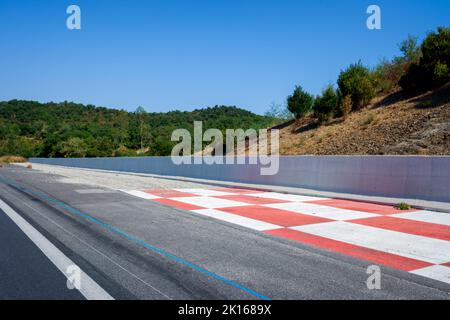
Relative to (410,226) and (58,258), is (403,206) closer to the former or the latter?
(410,226)

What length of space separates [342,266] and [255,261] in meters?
1.34

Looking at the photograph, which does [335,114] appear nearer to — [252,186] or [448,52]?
[448,52]

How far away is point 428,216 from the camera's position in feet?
34.7

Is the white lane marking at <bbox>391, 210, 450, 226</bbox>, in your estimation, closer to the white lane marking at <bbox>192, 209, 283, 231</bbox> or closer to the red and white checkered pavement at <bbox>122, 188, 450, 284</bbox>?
the red and white checkered pavement at <bbox>122, 188, 450, 284</bbox>

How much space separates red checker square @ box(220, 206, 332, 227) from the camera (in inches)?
369

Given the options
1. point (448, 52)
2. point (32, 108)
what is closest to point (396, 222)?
point (448, 52)

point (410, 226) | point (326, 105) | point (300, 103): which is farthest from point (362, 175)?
point (300, 103)

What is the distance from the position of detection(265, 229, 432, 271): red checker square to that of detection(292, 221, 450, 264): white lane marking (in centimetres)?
25

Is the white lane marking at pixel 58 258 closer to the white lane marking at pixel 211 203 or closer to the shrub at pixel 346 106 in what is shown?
the white lane marking at pixel 211 203

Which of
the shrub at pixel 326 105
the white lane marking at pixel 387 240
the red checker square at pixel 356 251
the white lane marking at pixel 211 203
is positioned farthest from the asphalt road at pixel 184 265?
the shrub at pixel 326 105

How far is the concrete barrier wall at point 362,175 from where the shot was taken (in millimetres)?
12734

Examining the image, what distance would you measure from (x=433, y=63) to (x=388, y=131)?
7763mm

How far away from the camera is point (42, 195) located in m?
13.7

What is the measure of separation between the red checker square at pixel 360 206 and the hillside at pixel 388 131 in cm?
774
